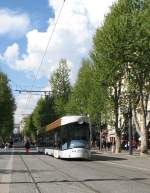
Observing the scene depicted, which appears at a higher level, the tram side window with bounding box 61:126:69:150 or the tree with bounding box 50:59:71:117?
the tree with bounding box 50:59:71:117

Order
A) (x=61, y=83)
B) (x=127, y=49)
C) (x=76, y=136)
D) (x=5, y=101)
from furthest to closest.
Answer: (x=61, y=83) < (x=5, y=101) < (x=127, y=49) < (x=76, y=136)

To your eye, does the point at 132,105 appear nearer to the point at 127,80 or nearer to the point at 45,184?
the point at 127,80

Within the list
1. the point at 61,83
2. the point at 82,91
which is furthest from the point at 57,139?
the point at 61,83

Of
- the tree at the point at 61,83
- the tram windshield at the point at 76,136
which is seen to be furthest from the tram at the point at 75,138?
the tree at the point at 61,83

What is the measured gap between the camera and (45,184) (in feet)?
65.2

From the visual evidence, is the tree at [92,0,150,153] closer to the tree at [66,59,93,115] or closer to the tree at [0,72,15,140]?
the tree at [66,59,93,115]

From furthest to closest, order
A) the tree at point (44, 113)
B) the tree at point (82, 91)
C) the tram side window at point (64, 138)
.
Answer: the tree at point (44, 113)
the tree at point (82, 91)
the tram side window at point (64, 138)

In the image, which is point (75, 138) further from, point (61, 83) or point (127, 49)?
point (61, 83)

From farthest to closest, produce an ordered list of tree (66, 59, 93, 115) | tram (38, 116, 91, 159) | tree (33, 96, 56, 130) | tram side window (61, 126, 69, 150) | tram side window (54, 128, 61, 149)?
tree (33, 96, 56, 130)
tree (66, 59, 93, 115)
tram side window (54, 128, 61, 149)
tram side window (61, 126, 69, 150)
tram (38, 116, 91, 159)

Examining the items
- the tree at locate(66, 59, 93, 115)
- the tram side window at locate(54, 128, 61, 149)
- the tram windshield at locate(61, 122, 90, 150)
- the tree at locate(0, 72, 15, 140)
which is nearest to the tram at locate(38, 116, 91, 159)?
the tram windshield at locate(61, 122, 90, 150)

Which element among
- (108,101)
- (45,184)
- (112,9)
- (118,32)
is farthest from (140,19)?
(45,184)

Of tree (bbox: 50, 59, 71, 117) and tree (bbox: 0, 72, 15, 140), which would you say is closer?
tree (bbox: 0, 72, 15, 140)

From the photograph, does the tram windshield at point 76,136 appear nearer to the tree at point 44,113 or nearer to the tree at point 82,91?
the tree at point 82,91

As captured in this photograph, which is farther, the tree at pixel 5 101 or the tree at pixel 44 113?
the tree at pixel 44 113
